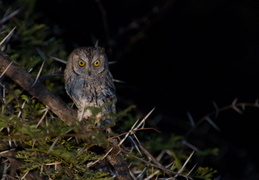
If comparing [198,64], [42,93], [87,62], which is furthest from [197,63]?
[42,93]

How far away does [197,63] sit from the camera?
6785 millimetres

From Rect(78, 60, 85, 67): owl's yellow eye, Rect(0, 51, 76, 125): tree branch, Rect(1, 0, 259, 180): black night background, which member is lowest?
Rect(1, 0, 259, 180): black night background

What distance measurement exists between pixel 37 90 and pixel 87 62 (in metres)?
1.34

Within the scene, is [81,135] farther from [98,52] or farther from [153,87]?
[153,87]

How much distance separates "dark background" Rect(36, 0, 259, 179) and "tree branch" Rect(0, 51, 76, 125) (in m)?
3.08

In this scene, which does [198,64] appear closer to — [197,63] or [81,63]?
[197,63]

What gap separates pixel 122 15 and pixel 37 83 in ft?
11.9

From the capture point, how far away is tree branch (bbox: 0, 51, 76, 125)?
2.89m

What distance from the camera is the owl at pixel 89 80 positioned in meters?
3.97

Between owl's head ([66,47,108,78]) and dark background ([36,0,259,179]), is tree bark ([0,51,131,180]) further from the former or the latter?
dark background ([36,0,259,179])

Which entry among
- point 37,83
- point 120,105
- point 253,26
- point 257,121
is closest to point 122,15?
point 120,105

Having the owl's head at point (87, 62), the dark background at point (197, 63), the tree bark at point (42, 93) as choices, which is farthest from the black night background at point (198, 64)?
the tree bark at point (42, 93)

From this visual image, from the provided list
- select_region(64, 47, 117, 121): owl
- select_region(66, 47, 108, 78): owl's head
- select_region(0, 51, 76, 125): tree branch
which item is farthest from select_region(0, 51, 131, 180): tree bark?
select_region(66, 47, 108, 78): owl's head

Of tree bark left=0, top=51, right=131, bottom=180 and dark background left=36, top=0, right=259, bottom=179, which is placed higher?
tree bark left=0, top=51, right=131, bottom=180
